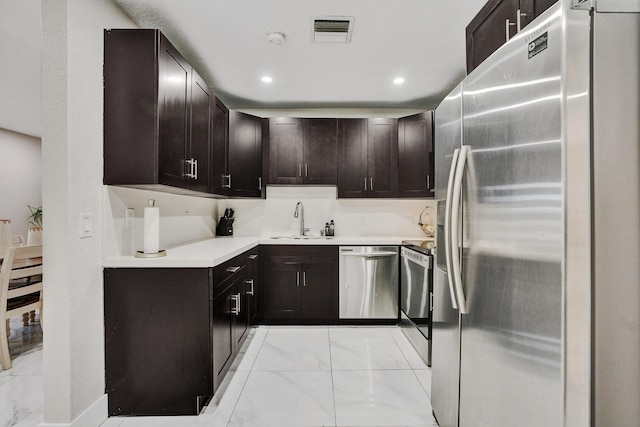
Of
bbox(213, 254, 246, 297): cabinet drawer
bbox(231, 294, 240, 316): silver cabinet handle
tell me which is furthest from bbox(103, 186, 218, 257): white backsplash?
bbox(231, 294, 240, 316): silver cabinet handle

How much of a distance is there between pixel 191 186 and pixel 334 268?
1.86 m

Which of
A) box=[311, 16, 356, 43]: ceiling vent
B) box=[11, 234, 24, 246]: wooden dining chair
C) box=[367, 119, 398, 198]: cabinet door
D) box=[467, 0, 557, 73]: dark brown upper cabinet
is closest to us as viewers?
box=[467, 0, 557, 73]: dark brown upper cabinet

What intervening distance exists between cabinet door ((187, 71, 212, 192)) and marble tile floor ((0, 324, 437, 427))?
155 centimetres

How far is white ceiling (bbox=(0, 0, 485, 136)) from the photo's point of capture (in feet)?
7.30

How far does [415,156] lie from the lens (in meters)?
3.88

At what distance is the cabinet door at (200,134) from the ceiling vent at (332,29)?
98cm

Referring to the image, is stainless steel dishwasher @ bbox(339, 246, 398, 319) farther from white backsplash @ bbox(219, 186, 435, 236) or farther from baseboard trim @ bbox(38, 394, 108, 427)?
baseboard trim @ bbox(38, 394, 108, 427)

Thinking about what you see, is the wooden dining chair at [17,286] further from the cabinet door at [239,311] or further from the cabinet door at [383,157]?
the cabinet door at [383,157]

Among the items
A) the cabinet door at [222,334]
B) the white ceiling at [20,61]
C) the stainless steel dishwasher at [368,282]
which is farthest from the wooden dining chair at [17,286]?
the stainless steel dishwasher at [368,282]

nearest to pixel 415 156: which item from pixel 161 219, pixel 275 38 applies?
pixel 275 38

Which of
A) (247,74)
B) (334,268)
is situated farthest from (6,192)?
(334,268)

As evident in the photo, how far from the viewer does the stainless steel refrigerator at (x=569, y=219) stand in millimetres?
854

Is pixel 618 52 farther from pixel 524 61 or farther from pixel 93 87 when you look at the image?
pixel 93 87

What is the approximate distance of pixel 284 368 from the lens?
266 cm
